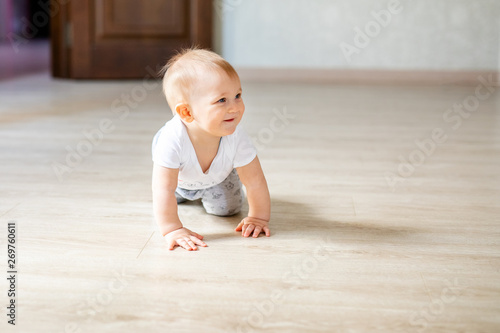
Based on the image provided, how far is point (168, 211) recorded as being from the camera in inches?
45.1

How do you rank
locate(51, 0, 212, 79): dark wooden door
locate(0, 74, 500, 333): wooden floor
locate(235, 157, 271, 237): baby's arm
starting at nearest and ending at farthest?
1. locate(0, 74, 500, 333): wooden floor
2. locate(235, 157, 271, 237): baby's arm
3. locate(51, 0, 212, 79): dark wooden door

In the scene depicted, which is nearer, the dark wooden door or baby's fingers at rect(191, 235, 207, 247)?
baby's fingers at rect(191, 235, 207, 247)

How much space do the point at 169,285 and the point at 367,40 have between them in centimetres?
312

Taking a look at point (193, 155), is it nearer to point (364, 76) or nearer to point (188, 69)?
point (188, 69)

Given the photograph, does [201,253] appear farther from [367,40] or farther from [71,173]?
[367,40]

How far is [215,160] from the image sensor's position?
1220mm

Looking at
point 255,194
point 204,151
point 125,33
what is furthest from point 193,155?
point 125,33

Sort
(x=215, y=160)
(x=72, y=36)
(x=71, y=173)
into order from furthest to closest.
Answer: (x=72, y=36) < (x=71, y=173) < (x=215, y=160)

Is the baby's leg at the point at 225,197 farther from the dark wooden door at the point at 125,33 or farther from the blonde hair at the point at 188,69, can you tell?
the dark wooden door at the point at 125,33

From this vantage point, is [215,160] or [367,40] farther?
[367,40]

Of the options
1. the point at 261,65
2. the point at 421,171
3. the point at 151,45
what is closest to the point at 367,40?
the point at 261,65

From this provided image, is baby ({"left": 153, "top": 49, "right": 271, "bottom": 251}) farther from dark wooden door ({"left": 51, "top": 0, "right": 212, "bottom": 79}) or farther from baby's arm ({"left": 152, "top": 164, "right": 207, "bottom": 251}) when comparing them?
dark wooden door ({"left": 51, "top": 0, "right": 212, "bottom": 79})

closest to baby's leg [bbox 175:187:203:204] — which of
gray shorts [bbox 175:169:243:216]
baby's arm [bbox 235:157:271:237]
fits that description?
gray shorts [bbox 175:169:243:216]

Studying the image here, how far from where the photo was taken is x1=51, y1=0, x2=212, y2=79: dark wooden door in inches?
146
